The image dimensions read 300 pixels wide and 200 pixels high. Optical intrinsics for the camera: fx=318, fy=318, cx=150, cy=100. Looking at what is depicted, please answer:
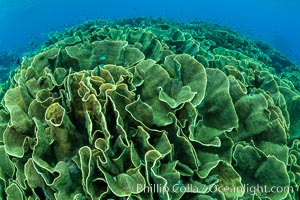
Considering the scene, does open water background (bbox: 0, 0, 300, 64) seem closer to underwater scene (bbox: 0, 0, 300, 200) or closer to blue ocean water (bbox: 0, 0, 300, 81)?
blue ocean water (bbox: 0, 0, 300, 81)

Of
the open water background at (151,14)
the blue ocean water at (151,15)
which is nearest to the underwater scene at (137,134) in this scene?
the open water background at (151,14)

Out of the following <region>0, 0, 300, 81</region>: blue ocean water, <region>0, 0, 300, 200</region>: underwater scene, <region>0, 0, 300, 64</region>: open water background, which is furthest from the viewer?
<region>0, 0, 300, 64</region>: open water background

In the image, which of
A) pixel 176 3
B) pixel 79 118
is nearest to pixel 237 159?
pixel 79 118

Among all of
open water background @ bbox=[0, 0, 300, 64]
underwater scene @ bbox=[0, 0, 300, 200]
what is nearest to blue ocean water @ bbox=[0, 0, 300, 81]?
open water background @ bbox=[0, 0, 300, 64]

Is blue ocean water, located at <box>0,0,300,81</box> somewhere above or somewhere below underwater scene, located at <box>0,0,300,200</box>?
above

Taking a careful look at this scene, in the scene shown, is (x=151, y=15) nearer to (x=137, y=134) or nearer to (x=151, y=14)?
(x=151, y=14)

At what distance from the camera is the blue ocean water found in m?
62.4

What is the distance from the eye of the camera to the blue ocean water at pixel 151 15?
62447 millimetres

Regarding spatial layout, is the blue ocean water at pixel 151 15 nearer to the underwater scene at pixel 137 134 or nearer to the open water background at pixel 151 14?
the open water background at pixel 151 14

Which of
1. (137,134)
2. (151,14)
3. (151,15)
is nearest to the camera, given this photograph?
(137,134)

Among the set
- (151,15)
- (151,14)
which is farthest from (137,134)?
(151,14)

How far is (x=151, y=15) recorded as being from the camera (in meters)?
70.6

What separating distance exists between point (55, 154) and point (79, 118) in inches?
17.7

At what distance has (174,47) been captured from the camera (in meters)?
5.58
